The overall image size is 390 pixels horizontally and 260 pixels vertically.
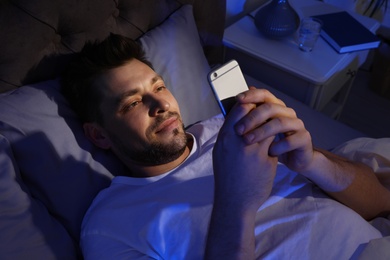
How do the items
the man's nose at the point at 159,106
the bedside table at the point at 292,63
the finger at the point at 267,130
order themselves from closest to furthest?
the finger at the point at 267,130, the man's nose at the point at 159,106, the bedside table at the point at 292,63

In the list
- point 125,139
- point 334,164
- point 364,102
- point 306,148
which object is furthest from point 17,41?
point 364,102

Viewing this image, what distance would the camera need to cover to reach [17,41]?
827mm

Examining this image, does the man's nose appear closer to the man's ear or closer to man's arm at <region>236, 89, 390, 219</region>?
the man's ear

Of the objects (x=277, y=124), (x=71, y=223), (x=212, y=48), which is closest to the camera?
(x=277, y=124)

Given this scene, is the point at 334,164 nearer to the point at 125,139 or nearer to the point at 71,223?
the point at 125,139

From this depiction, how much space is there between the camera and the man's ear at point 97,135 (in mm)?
970

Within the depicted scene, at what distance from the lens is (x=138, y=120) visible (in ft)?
3.04

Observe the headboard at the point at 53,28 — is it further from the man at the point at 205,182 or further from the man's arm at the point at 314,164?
the man's arm at the point at 314,164

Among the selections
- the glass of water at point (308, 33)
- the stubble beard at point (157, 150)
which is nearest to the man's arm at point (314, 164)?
the stubble beard at point (157, 150)

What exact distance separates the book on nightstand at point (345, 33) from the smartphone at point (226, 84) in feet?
2.78

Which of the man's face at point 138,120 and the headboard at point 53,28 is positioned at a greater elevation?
the headboard at point 53,28

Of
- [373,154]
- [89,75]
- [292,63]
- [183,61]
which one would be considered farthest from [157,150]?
[292,63]

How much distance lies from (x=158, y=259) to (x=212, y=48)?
1.01 meters

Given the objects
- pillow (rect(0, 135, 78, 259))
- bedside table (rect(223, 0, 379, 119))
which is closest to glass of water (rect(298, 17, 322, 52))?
bedside table (rect(223, 0, 379, 119))
